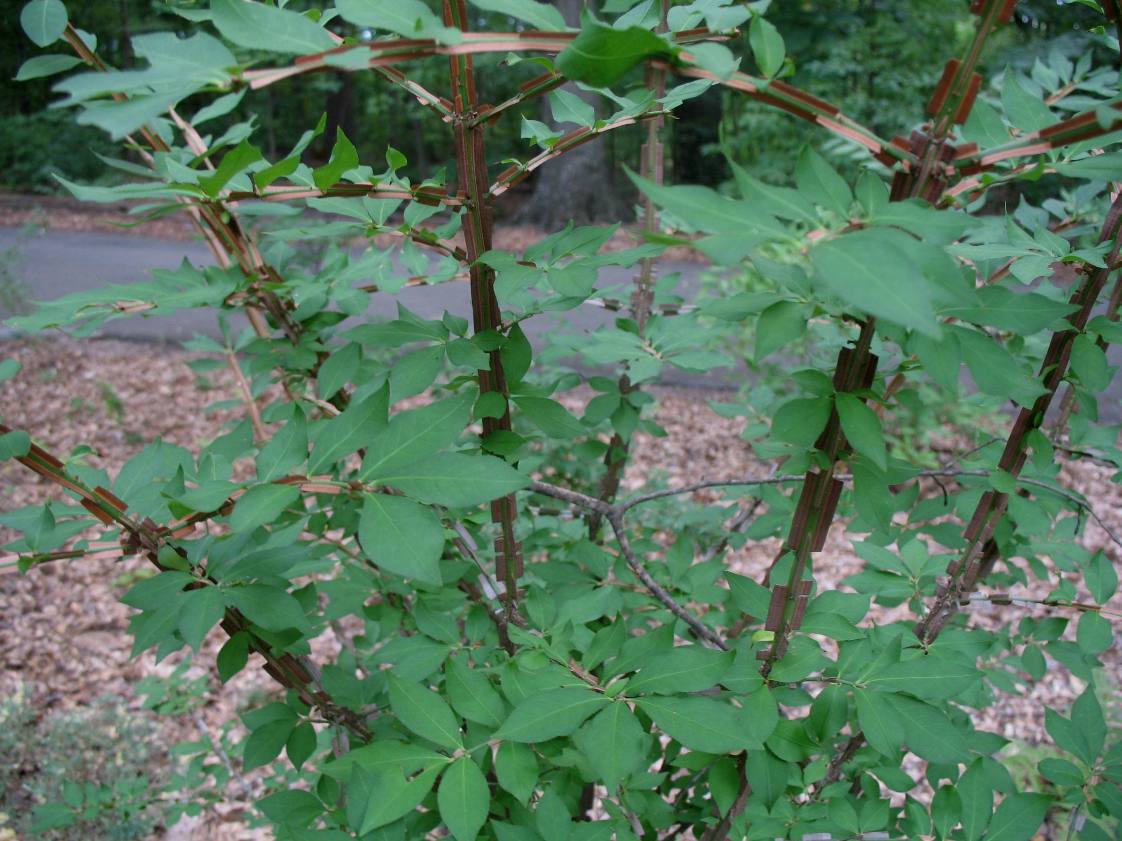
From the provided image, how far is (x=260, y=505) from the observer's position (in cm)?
80

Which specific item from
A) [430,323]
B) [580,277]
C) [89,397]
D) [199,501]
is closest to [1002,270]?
[580,277]

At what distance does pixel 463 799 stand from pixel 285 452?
0.42m

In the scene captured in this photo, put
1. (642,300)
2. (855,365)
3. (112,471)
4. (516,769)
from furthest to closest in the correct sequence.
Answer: (112,471), (642,300), (516,769), (855,365)

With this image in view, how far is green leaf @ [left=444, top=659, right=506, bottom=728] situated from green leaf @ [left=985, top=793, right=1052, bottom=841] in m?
0.67

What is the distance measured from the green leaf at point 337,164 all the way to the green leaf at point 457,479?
0.28 metres

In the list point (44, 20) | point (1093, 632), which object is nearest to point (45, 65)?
point (44, 20)

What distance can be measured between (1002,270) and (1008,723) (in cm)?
280

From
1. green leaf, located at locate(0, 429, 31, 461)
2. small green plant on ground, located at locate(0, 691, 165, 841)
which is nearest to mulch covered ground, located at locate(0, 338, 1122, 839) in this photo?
small green plant on ground, located at locate(0, 691, 165, 841)

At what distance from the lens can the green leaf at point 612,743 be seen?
0.82m

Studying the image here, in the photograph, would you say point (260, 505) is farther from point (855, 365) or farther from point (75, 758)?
point (75, 758)

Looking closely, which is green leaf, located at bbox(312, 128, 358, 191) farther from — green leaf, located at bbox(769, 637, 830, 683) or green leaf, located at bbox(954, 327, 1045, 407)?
green leaf, located at bbox(769, 637, 830, 683)

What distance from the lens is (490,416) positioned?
41.4 inches

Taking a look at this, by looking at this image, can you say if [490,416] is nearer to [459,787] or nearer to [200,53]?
[459,787]

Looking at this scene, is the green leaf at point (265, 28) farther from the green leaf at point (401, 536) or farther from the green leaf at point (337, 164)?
the green leaf at point (401, 536)
